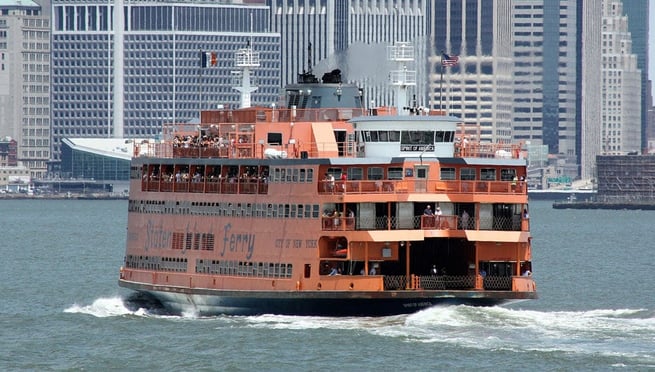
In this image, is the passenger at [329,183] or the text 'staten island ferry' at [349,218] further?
the passenger at [329,183]

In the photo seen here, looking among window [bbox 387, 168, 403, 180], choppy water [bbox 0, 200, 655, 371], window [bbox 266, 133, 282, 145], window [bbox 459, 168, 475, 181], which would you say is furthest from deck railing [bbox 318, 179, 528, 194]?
window [bbox 266, 133, 282, 145]

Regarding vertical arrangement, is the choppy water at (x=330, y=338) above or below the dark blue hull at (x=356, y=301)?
below

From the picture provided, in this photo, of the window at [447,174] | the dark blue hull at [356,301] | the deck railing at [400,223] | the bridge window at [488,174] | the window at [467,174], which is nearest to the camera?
the dark blue hull at [356,301]

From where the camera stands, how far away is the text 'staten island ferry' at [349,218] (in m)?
58.1

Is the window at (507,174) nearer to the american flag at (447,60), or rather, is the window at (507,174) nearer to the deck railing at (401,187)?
the deck railing at (401,187)

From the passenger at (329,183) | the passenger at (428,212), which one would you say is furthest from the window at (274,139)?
the passenger at (428,212)

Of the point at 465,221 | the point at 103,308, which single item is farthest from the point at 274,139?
the point at 103,308

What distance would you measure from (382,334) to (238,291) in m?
6.63

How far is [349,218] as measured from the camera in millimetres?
58062

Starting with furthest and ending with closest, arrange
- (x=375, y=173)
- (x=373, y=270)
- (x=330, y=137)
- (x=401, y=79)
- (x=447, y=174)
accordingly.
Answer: (x=401, y=79)
(x=330, y=137)
(x=447, y=174)
(x=375, y=173)
(x=373, y=270)

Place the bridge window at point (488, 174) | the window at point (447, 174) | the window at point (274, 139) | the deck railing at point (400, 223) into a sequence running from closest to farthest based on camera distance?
the deck railing at point (400, 223) < the window at point (447, 174) < the bridge window at point (488, 174) < the window at point (274, 139)

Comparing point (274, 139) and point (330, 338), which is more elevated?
point (274, 139)

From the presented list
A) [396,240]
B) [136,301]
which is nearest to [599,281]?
[136,301]

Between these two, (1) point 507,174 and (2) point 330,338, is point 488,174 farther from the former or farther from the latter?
(2) point 330,338
